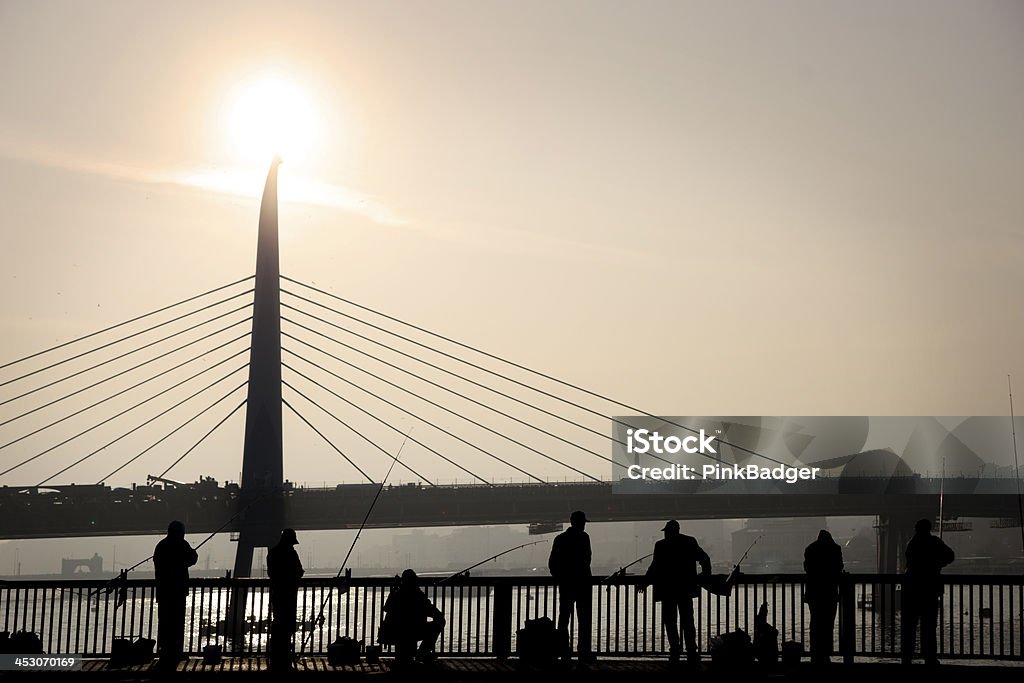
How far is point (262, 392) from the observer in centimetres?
5906

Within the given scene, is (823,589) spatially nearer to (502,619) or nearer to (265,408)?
(502,619)

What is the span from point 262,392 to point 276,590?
41.1 m

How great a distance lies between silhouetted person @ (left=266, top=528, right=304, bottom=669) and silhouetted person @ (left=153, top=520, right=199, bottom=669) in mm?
1135

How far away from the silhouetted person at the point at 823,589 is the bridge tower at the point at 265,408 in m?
42.9

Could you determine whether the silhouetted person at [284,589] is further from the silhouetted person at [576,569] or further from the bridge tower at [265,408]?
the bridge tower at [265,408]

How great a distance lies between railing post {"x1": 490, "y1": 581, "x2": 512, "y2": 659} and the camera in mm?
19078

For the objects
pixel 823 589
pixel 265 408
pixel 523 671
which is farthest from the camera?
pixel 265 408

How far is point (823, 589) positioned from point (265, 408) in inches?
1712

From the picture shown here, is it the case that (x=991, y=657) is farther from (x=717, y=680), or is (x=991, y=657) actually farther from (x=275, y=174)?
(x=275, y=174)

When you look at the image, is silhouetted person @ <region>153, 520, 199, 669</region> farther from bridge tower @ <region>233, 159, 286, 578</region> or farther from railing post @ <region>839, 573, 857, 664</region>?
bridge tower @ <region>233, 159, 286, 578</region>

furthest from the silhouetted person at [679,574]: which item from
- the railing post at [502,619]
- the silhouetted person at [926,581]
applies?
the silhouetted person at [926,581]

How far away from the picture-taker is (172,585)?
1845cm

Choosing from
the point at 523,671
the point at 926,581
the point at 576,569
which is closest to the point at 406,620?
the point at 523,671

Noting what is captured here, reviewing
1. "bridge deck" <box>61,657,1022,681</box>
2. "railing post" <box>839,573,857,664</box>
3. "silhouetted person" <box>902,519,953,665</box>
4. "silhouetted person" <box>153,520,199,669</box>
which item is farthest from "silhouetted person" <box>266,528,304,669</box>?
"silhouetted person" <box>902,519,953,665</box>
